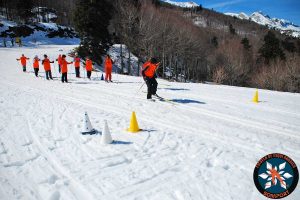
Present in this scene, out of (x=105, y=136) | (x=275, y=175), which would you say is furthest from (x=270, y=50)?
(x=275, y=175)

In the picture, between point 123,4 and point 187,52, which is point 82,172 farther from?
point 187,52

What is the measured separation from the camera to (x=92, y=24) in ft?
101

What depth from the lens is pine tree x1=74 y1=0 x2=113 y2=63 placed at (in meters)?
30.5

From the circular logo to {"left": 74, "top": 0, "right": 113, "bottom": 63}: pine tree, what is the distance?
3070 centimetres

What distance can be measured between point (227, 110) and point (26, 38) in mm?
52543

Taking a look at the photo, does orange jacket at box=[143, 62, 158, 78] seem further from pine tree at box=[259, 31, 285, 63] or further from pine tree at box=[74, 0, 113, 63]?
pine tree at box=[259, 31, 285, 63]

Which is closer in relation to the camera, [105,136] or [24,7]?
[105,136]

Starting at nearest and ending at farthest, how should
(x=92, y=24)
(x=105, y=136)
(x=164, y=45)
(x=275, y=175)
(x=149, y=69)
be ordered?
(x=275, y=175), (x=105, y=136), (x=149, y=69), (x=92, y=24), (x=164, y=45)

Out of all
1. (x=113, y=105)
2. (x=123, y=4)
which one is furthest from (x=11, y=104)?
(x=123, y=4)

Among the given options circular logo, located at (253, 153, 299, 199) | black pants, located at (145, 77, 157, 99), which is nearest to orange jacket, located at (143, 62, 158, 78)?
black pants, located at (145, 77, 157, 99)

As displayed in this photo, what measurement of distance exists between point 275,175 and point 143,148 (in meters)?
3.25

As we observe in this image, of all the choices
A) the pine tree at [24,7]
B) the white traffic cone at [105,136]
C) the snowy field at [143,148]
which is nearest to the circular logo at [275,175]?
the snowy field at [143,148]

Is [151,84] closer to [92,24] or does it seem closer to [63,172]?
[63,172]

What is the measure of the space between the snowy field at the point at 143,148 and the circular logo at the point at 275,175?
0.91 m
